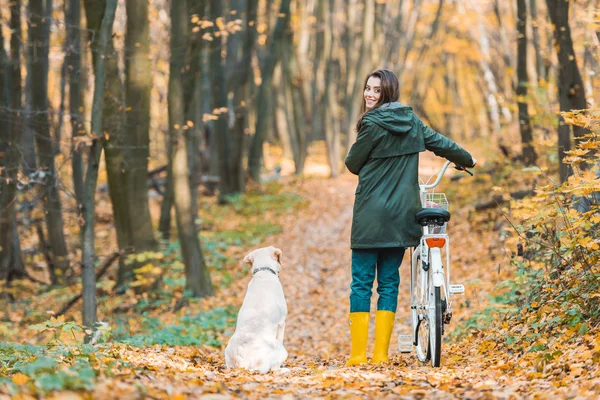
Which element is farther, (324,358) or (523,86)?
(523,86)

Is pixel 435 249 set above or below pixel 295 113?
below

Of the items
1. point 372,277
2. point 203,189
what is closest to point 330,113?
point 203,189

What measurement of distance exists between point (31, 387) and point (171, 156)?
327 inches

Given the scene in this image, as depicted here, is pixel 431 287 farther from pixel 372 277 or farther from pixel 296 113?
pixel 296 113

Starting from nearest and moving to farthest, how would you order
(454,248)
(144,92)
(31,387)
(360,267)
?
(31,387), (360,267), (144,92), (454,248)

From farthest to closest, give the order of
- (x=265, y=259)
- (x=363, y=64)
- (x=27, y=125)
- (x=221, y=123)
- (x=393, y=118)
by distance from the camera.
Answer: (x=363, y=64) → (x=221, y=123) → (x=27, y=125) → (x=265, y=259) → (x=393, y=118)

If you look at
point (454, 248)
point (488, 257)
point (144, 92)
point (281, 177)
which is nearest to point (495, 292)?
point (488, 257)

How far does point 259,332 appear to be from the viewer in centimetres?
573

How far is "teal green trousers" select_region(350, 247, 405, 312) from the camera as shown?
6.08m

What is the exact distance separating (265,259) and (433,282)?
5.23 feet

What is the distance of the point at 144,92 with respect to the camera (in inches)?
441

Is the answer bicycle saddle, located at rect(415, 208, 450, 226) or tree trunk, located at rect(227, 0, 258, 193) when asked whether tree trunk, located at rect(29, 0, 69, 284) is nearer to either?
tree trunk, located at rect(227, 0, 258, 193)

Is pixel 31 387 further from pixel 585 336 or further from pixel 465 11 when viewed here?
pixel 465 11

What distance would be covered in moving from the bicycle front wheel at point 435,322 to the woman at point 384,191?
0.53 meters
